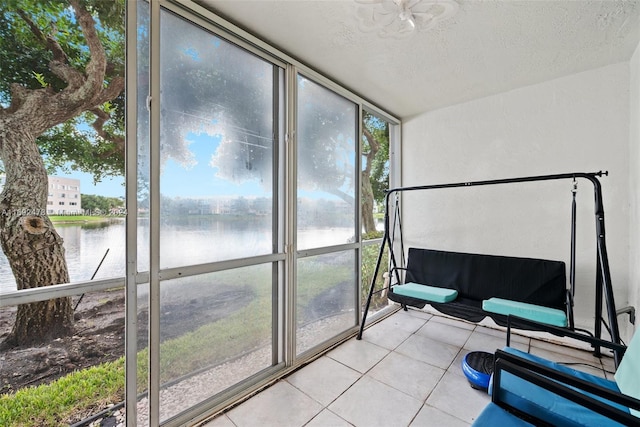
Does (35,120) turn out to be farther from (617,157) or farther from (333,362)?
(617,157)

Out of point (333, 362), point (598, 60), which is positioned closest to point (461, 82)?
point (598, 60)

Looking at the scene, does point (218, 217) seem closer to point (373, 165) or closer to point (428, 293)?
point (428, 293)

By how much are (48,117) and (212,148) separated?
0.77m

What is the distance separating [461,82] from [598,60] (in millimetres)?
1044

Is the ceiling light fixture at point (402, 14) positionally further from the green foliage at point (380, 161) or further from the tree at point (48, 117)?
the green foliage at point (380, 161)

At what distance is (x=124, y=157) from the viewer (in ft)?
4.75

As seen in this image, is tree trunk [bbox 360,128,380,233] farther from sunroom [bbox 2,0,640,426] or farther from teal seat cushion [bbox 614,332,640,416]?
teal seat cushion [bbox 614,332,640,416]

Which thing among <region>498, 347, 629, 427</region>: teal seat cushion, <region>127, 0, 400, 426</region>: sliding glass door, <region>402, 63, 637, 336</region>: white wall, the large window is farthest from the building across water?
<region>402, 63, 637, 336</region>: white wall

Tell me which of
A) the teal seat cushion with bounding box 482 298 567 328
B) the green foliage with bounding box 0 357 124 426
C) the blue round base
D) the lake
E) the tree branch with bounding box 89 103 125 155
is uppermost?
the tree branch with bounding box 89 103 125 155

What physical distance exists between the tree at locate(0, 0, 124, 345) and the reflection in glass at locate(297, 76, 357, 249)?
1.34 metres

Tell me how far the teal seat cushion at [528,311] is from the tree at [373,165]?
1.52 m

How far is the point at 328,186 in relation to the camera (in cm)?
261

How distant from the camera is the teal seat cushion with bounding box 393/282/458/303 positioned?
7.90 ft

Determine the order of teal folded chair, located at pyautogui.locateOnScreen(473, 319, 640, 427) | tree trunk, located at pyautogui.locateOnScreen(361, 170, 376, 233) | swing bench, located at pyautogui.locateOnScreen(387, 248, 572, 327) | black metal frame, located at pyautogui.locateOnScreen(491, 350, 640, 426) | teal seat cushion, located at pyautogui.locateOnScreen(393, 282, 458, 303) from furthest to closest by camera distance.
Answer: tree trunk, located at pyautogui.locateOnScreen(361, 170, 376, 233) < teal seat cushion, located at pyautogui.locateOnScreen(393, 282, 458, 303) < swing bench, located at pyautogui.locateOnScreen(387, 248, 572, 327) < teal folded chair, located at pyautogui.locateOnScreen(473, 319, 640, 427) < black metal frame, located at pyautogui.locateOnScreen(491, 350, 640, 426)
